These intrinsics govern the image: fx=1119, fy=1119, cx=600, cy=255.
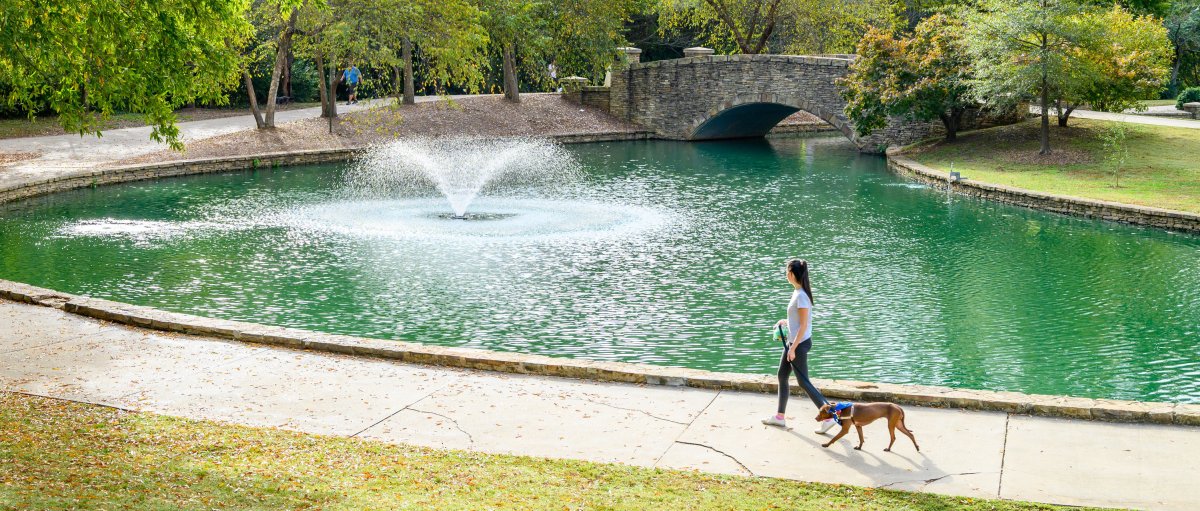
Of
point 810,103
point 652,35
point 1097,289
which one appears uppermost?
point 652,35

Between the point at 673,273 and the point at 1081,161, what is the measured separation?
61.4ft

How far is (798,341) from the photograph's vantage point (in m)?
9.95

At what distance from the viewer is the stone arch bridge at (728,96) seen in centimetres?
4412

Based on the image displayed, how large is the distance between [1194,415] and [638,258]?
41.2ft

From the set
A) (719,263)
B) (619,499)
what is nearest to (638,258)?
(719,263)

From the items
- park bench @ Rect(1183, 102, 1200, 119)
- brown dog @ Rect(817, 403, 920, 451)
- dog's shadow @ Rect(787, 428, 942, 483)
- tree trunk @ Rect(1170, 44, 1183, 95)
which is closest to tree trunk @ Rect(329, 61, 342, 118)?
park bench @ Rect(1183, 102, 1200, 119)

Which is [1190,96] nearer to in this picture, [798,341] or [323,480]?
[798,341]

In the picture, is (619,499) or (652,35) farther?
(652,35)

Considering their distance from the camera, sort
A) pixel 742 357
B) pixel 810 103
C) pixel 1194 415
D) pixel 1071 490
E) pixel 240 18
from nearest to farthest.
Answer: pixel 1071 490 → pixel 1194 415 → pixel 742 357 → pixel 240 18 → pixel 810 103

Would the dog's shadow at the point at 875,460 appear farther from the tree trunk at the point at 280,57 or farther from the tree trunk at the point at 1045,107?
the tree trunk at the point at 280,57

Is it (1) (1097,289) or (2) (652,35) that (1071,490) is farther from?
(2) (652,35)

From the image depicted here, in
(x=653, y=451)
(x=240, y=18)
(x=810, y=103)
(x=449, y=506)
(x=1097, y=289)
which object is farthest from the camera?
(x=810, y=103)

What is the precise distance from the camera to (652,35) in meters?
63.2

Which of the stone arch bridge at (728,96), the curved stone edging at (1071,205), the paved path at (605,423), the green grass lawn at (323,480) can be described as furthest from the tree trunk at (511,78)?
the green grass lawn at (323,480)
